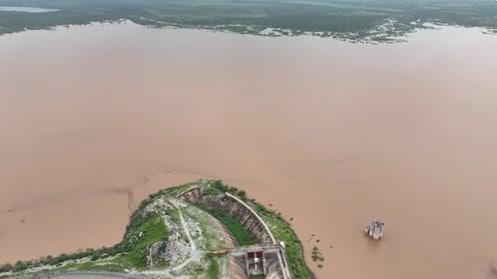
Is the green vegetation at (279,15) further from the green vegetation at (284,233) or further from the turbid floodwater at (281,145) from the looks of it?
the green vegetation at (284,233)

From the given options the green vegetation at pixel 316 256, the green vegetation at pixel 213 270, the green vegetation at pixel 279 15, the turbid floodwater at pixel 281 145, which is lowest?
the green vegetation at pixel 316 256

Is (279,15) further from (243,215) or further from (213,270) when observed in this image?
(213,270)

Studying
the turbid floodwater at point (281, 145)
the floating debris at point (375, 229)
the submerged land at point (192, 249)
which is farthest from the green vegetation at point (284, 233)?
the floating debris at point (375, 229)

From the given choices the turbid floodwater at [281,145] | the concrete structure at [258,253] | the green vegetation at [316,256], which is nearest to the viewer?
the concrete structure at [258,253]

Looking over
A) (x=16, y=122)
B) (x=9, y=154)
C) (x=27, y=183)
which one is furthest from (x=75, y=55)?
(x=27, y=183)

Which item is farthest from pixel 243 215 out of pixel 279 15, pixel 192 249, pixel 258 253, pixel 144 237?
pixel 279 15

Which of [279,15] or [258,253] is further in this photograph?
[279,15]
